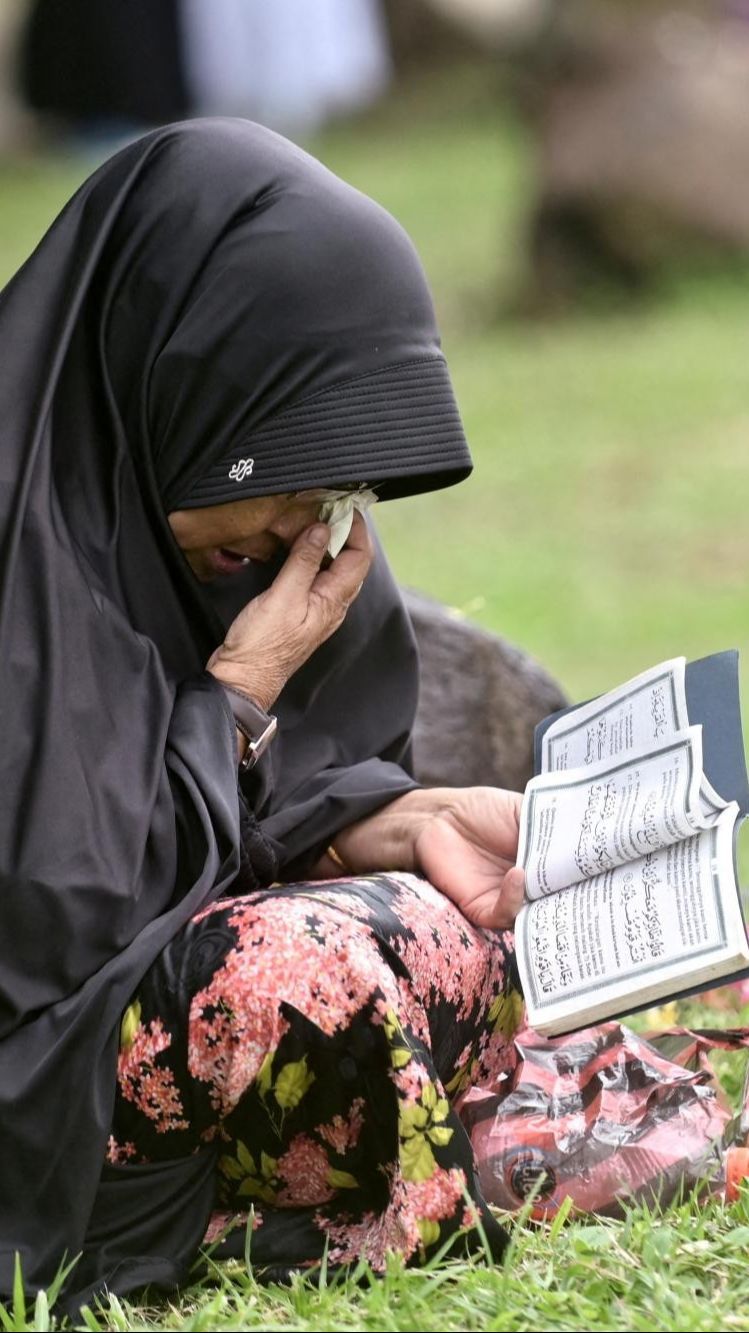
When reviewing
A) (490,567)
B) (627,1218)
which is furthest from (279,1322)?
(490,567)

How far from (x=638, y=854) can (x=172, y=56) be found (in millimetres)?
12737

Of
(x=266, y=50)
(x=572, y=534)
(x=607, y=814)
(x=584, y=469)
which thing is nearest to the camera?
(x=607, y=814)

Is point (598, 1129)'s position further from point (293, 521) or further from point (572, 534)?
point (572, 534)

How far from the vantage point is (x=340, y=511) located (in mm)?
3256

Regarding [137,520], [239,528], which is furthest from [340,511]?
[137,520]

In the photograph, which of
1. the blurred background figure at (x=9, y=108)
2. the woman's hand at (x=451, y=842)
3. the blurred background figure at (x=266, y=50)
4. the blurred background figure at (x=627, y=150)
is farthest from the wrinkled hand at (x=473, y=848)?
the blurred background figure at (x=9, y=108)

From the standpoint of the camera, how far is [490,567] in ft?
29.7

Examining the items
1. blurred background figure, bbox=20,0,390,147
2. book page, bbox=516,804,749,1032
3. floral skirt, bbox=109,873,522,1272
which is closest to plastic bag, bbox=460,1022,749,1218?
floral skirt, bbox=109,873,522,1272

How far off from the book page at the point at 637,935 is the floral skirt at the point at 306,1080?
0.19 m

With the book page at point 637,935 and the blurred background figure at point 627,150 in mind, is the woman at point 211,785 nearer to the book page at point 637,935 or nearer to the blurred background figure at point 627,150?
the book page at point 637,935

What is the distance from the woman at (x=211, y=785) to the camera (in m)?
2.78

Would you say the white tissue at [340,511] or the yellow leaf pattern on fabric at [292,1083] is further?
the white tissue at [340,511]

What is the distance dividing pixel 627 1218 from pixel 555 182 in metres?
10.1

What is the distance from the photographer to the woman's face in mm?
3191
